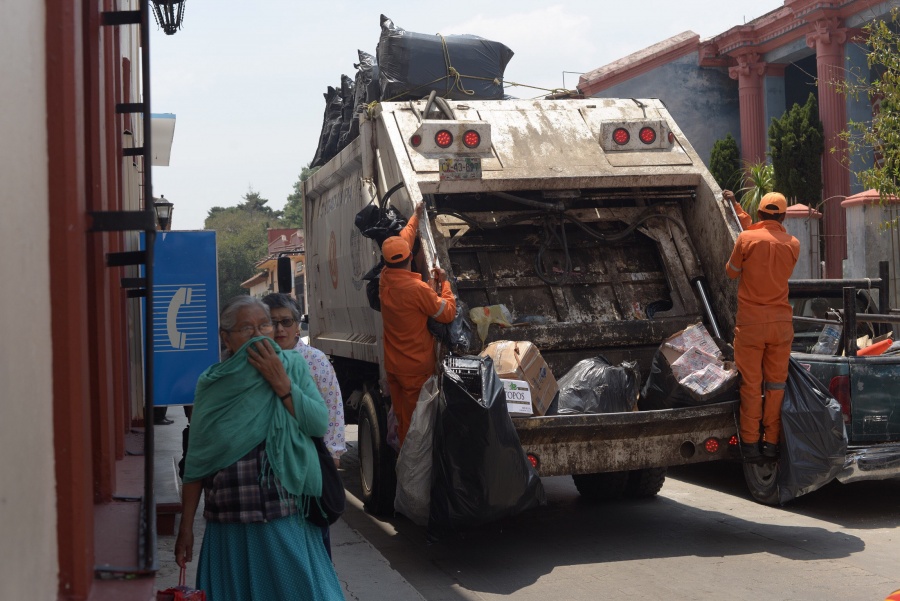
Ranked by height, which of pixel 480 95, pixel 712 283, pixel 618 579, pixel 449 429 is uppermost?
pixel 480 95

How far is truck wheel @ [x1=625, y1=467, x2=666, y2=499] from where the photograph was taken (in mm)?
7375

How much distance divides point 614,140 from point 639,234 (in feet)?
2.38

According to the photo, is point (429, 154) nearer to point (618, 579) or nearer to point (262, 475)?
point (618, 579)

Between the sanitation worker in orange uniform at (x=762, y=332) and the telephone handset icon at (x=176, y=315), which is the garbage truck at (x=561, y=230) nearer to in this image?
the sanitation worker in orange uniform at (x=762, y=332)

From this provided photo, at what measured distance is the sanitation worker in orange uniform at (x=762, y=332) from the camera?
5887mm

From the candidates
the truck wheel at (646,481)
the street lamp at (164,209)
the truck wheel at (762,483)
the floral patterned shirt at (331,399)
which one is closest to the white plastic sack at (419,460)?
the floral patterned shirt at (331,399)

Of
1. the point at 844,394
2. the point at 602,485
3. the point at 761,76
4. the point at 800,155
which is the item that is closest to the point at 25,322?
the point at 844,394

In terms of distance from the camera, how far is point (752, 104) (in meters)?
24.3

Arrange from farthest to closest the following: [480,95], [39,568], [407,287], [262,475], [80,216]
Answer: [480,95]
[407,287]
[262,475]
[80,216]
[39,568]

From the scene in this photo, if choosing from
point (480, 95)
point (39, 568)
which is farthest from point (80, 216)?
point (480, 95)

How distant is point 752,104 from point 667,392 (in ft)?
64.9

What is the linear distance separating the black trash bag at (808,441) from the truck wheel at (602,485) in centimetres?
161

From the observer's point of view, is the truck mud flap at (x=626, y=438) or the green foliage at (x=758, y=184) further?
the green foliage at (x=758, y=184)

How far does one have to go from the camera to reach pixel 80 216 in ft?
7.86
